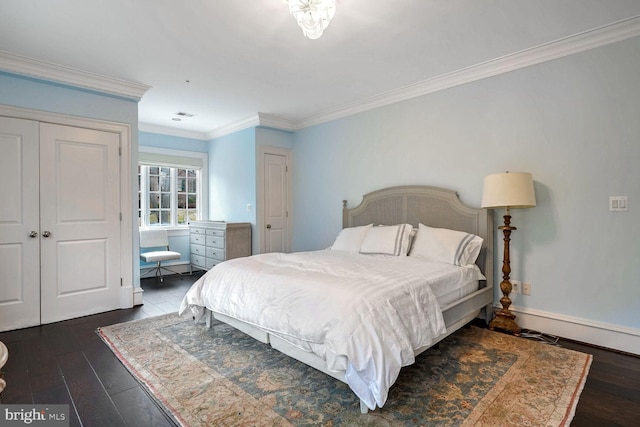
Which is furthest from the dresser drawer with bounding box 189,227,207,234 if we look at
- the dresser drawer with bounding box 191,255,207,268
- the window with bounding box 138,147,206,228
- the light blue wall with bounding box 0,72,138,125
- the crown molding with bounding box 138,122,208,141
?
the light blue wall with bounding box 0,72,138,125

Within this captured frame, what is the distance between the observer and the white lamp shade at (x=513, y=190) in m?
2.78

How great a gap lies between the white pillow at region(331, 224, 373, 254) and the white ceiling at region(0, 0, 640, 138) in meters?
1.68

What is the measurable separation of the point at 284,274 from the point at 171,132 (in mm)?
4392

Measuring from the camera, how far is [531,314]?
3021 millimetres

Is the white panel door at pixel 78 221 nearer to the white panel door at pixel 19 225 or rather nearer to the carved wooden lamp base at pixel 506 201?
the white panel door at pixel 19 225

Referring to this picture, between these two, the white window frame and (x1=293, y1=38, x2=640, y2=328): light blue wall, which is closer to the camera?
(x1=293, y1=38, x2=640, y2=328): light blue wall

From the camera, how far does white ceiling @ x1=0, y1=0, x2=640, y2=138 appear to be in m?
2.30

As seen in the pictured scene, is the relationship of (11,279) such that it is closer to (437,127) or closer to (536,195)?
(437,127)

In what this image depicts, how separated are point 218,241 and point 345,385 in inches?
140

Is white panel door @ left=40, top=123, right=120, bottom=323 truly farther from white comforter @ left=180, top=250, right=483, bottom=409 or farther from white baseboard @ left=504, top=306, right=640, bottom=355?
white baseboard @ left=504, top=306, right=640, bottom=355

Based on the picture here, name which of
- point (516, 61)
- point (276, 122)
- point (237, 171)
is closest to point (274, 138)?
point (276, 122)

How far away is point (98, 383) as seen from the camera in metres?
2.15

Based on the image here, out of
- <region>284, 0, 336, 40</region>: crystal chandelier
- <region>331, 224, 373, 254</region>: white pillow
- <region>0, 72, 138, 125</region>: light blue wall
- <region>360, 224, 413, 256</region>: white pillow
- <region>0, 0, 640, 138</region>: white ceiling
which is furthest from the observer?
<region>331, 224, 373, 254</region>: white pillow

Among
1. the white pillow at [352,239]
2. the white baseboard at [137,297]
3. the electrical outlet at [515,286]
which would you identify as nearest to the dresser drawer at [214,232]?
the white baseboard at [137,297]
